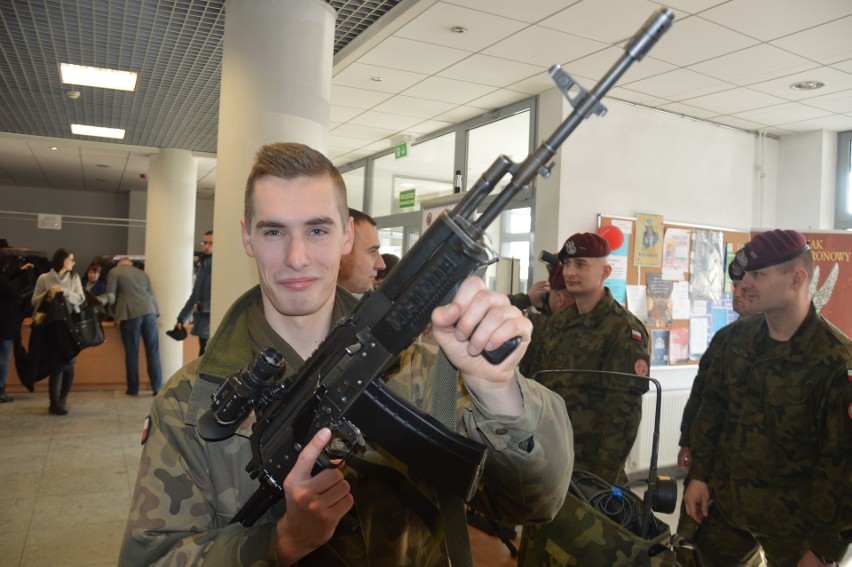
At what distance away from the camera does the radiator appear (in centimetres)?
509

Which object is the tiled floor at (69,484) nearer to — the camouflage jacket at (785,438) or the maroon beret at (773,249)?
the camouflage jacket at (785,438)

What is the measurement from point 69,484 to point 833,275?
5786 millimetres

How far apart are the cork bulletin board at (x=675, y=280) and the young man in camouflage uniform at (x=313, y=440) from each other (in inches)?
158

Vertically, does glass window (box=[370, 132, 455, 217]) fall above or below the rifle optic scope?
above

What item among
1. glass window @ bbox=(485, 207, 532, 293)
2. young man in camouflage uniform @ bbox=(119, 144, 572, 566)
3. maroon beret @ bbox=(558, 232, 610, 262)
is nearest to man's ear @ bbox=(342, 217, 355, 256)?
young man in camouflage uniform @ bbox=(119, 144, 572, 566)

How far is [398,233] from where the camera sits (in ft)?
24.6

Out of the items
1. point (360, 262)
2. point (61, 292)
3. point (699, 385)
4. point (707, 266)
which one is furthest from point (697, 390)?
point (61, 292)

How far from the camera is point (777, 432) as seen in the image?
7.55 ft

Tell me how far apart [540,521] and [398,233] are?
252 inches

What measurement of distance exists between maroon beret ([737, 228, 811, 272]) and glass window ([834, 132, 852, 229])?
389 centimetres

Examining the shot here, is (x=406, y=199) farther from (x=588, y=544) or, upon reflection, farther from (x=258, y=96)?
(x=588, y=544)

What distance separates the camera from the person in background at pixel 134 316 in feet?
23.8

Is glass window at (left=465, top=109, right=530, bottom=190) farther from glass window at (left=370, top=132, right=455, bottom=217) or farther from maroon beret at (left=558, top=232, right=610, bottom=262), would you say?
maroon beret at (left=558, top=232, right=610, bottom=262)

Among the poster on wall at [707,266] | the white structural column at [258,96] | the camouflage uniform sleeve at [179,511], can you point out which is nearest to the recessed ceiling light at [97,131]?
the white structural column at [258,96]
